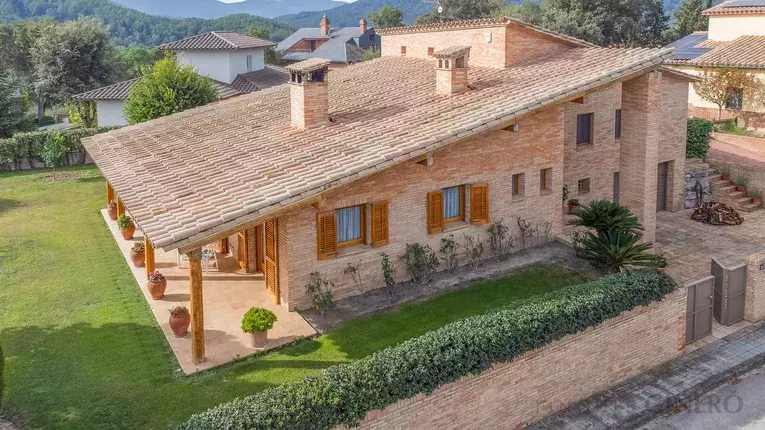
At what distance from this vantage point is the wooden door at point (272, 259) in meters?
15.2

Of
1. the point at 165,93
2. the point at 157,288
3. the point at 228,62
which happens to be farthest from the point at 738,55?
the point at 228,62

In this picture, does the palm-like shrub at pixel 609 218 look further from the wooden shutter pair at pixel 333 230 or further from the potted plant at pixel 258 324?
the potted plant at pixel 258 324

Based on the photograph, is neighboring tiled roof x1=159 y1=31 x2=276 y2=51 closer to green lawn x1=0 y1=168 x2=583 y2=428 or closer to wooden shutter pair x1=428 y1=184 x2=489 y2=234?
green lawn x1=0 y1=168 x2=583 y2=428

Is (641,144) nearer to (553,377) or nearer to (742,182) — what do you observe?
(553,377)

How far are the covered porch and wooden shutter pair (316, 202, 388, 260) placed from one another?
1552mm

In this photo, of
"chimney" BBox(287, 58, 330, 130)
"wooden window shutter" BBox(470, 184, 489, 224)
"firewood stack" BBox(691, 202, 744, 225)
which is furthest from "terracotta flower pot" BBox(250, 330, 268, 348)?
"firewood stack" BBox(691, 202, 744, 225)

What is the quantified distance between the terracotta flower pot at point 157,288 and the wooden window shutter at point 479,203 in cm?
767

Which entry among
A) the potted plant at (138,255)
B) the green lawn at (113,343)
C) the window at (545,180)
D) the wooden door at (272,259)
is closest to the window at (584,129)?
the window at (545,180)

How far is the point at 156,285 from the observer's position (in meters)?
15.8

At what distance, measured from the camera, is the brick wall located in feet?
35.3

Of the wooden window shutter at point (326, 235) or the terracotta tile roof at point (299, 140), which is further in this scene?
the wooden window shutter at point (326, 235)

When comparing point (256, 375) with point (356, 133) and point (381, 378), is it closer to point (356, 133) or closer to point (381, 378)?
point (381, 378)

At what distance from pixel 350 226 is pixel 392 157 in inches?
95.8

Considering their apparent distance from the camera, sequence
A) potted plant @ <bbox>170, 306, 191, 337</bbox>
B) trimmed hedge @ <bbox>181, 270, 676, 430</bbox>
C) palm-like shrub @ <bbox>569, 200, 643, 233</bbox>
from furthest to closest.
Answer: palm-like shrub @ <bbox>569, 200, 643, 233</bbox>
potted plant @ <bbox>170, 306, 191, 337</bbox>
trimmed hedge @ <bbox>181, 270, 676, 430</bbox>
